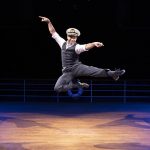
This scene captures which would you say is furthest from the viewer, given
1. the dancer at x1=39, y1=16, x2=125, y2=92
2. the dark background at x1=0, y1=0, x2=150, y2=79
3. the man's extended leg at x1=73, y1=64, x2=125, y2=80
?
the dark background at x1=0, y1=0, x2=150, y2=79

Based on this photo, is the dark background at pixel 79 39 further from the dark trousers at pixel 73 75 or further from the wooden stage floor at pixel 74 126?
the dark trousers at pixel 73 75

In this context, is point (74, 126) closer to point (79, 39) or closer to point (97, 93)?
point (79, 39)

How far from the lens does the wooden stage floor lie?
7312 millimetres

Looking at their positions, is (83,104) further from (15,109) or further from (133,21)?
(133,21)

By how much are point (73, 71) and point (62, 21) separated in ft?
20.9

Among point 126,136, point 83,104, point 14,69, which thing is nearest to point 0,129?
point 126,136

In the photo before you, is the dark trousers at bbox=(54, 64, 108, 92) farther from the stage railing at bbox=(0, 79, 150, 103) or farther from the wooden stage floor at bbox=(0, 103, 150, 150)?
the stage railing at bbox=(0, 79, 150, 103)

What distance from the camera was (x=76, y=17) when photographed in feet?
44.4

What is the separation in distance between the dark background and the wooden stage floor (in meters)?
2.77

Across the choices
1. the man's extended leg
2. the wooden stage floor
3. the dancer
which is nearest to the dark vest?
the dancer

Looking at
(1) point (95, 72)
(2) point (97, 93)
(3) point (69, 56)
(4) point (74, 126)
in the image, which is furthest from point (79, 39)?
(1) point (95, 72)

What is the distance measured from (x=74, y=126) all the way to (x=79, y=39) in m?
5.49

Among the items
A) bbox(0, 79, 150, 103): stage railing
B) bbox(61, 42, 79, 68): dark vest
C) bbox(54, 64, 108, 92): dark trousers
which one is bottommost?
bbox(0, 79, 150, 103): stage railing

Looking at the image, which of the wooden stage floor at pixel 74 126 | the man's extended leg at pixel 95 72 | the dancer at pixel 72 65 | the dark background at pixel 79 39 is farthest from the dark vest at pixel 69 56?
the dark background at pixel 79 39
